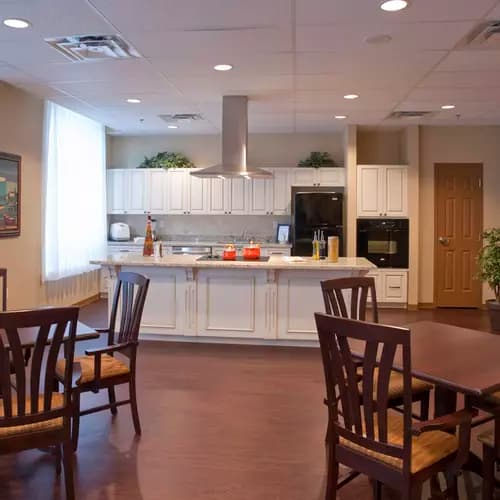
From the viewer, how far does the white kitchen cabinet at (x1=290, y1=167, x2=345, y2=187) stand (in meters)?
7.84

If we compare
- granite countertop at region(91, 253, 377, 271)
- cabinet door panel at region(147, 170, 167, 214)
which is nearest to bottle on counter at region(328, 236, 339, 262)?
granite countertop at region(91, 253, 377, 271)

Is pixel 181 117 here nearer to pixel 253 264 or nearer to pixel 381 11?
pixel 253 264

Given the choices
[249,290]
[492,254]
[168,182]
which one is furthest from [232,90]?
[492,254]

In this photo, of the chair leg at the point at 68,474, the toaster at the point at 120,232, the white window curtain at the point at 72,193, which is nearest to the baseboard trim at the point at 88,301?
the white window curtain at the point at 72,193

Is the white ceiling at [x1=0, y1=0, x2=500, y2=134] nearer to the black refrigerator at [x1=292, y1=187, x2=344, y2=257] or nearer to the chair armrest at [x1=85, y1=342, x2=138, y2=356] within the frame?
the black refrigerator at [x1=292, y1=187, x2=344, y2=257]

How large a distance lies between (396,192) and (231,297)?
3.54m

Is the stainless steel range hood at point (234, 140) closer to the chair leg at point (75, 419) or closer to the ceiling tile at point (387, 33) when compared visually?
the ceiling tile at point (387, 33)

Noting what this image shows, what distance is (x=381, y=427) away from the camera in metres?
1.85

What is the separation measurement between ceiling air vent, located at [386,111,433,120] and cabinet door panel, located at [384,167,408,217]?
2.91ft

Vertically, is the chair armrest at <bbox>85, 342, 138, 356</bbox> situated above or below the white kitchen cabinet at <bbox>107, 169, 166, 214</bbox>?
below

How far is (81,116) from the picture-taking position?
23.6 feet

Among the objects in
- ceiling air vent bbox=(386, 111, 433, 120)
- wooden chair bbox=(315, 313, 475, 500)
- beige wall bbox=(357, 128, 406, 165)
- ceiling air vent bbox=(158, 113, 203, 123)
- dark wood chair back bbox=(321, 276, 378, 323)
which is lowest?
wooden chair bbox=(315, 313, 475, 500)

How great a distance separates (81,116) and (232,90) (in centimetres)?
290

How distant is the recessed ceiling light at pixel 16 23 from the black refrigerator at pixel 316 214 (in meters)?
4.57
